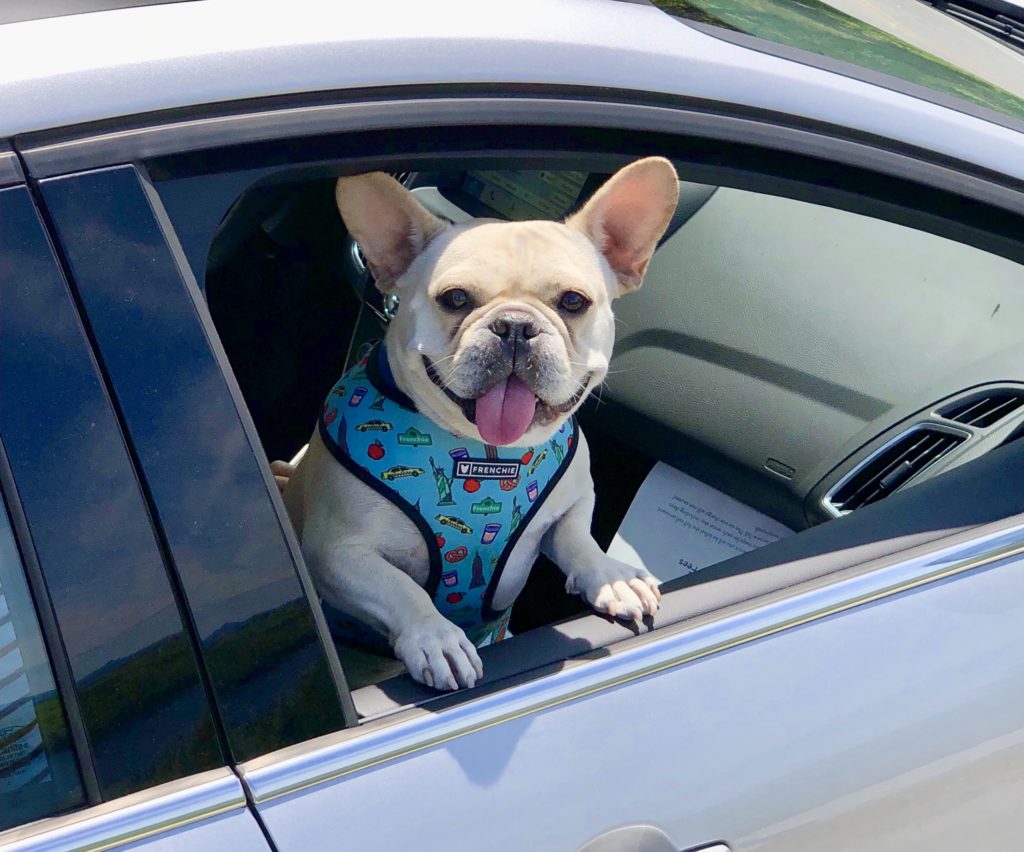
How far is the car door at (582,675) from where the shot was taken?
4.33ft

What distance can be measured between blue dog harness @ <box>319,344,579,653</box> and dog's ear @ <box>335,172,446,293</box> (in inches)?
6.5

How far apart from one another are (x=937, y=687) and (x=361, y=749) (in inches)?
28.6

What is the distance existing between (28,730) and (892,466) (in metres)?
1.55

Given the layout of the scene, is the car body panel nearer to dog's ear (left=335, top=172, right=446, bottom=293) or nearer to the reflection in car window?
the reflection in car window

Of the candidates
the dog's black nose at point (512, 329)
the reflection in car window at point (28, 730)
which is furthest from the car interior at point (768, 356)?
the reflection in car window at point (28, 730)

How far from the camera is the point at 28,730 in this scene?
4.21 ft

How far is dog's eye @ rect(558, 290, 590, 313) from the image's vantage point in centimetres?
204

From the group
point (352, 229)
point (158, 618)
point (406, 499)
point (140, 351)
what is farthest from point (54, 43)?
point (406, 499)

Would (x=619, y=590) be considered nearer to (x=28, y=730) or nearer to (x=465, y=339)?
(x=465, y=339)

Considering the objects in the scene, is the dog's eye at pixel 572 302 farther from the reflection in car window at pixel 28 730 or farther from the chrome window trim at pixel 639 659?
the reflection in car window at pixel 28 730

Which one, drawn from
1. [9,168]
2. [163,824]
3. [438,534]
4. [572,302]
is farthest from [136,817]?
[572,302]

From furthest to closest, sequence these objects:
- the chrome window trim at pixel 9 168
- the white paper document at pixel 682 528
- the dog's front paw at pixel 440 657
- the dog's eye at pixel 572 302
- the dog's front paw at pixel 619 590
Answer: the white paper document at pixel 682 528 < the dog's eye at pixel 572 302 < the dog's front paw at pixel 619 590 < the dog's front paw at pixel 440 657 < the chrome window trim at pixel 9 168

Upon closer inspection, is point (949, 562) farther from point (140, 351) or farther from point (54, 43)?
point (54, 43)

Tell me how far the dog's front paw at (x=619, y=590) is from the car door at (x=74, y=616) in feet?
1.95
